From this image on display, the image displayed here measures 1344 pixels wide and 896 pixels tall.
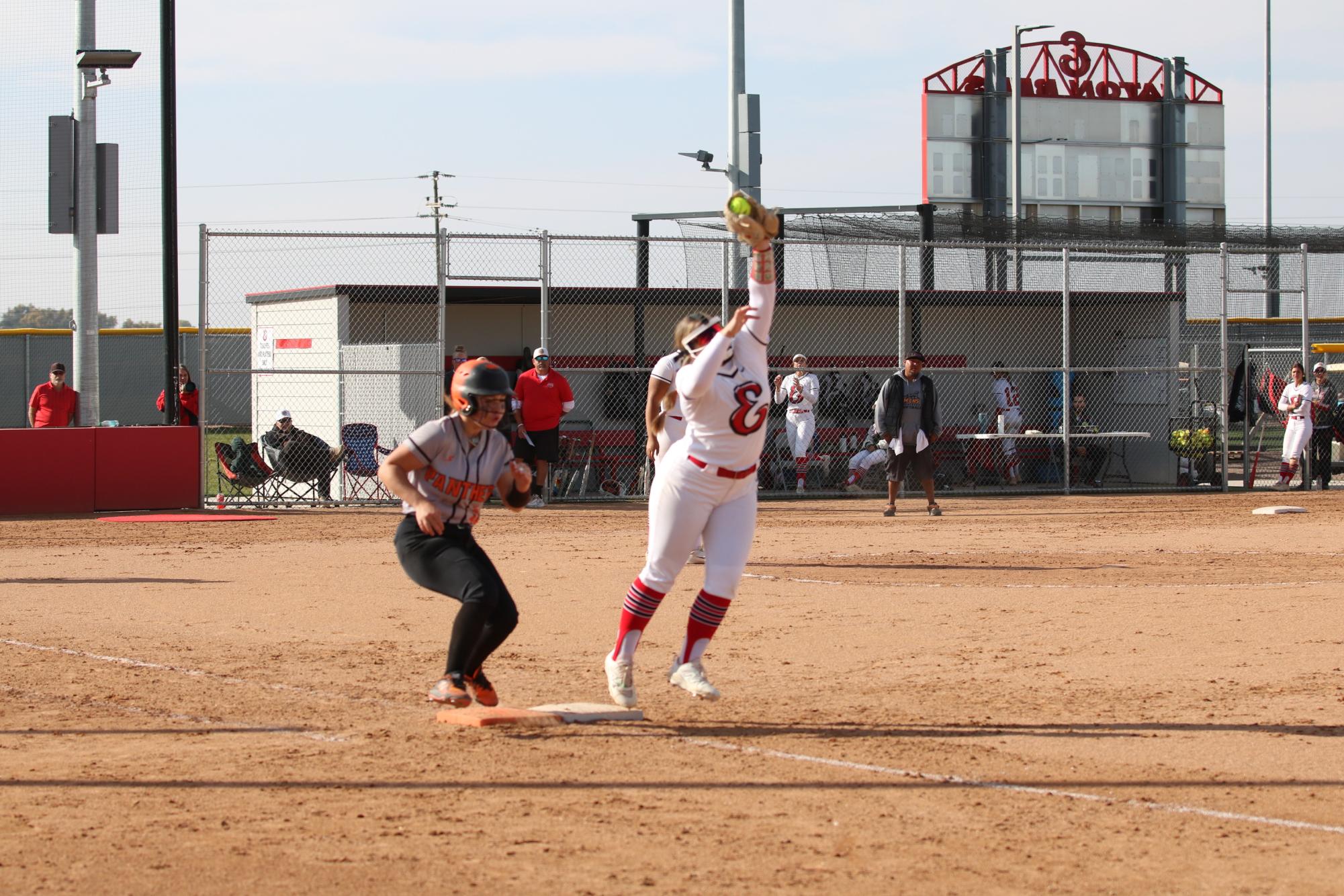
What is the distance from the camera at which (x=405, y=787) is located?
17.7 feet

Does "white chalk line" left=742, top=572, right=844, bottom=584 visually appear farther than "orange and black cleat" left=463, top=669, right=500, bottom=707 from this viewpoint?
Yes

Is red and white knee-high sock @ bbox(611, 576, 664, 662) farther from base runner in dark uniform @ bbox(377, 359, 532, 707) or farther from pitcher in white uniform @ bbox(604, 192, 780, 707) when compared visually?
base runner in dark uniform @ bbox(377, 359, 532, 707)

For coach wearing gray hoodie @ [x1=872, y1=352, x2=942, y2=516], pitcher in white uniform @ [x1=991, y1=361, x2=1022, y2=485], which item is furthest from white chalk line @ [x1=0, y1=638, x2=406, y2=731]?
pitcher in white uniform @ [x1=991, y1=361, x2=1022, y2=485]

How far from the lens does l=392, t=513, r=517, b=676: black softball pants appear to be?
625 centimetres

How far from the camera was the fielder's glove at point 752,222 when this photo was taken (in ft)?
21.7

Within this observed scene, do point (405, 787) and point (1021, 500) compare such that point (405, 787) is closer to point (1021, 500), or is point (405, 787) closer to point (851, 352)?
point (1021, 500)

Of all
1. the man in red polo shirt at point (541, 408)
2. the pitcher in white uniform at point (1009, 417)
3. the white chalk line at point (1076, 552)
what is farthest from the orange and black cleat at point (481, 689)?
the pitcher in white uniform at point (1009, 417)

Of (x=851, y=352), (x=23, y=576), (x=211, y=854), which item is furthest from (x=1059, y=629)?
(x=851, y=352)

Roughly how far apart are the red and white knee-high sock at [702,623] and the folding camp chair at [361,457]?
500 inches

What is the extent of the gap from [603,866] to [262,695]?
3188 mm

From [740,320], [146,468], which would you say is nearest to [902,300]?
[146,468]

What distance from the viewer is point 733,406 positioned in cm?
671

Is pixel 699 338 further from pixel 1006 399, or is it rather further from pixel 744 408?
pixel 1006 399

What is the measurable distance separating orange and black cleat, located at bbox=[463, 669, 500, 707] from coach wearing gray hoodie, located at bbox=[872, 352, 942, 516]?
10.9 metres
